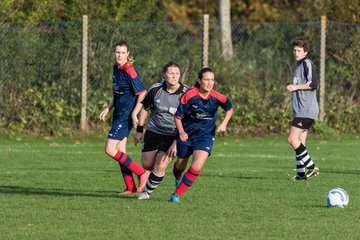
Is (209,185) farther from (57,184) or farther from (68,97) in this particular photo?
(68,97)

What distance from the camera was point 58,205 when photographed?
443 inches

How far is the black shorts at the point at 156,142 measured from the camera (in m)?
12.4

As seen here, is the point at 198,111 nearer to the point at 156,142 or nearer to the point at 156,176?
the point at 156,176

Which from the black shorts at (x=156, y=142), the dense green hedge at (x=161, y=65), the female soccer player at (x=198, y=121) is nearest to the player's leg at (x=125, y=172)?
the black shorts at (x=156, y=142)

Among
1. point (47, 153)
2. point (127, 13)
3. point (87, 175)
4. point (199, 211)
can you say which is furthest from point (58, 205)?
point (127, 13)

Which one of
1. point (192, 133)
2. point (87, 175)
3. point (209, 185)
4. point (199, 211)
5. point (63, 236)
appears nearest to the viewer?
point (63, 236)

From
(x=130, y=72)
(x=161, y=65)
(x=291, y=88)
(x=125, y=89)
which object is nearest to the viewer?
(x=130, y=72)

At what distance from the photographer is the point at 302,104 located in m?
15.0

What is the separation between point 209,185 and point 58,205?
2.87 metres

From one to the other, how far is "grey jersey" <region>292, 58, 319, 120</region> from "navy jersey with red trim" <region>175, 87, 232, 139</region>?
127 inches

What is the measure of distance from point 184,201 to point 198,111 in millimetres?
998

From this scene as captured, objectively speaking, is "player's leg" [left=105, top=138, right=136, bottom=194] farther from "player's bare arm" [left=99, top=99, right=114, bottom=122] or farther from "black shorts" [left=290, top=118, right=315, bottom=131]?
"black shorts" [left=290, top=118, right=315, bottom=131]

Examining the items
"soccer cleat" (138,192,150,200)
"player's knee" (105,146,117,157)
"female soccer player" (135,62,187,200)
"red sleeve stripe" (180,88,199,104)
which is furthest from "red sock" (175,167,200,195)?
"player's knee" (105,146,117,157)

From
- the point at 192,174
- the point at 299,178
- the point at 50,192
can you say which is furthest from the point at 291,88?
the point at 50,192
